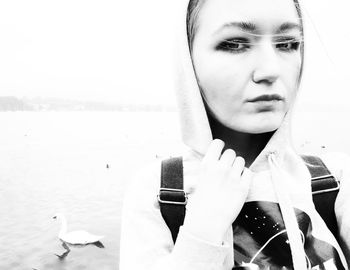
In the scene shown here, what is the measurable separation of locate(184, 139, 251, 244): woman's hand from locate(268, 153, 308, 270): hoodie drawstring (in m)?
0.16

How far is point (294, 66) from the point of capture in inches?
60.8

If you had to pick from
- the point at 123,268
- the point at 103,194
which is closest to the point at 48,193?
the point at 103,194

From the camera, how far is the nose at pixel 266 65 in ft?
4.60

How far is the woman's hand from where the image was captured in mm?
1271

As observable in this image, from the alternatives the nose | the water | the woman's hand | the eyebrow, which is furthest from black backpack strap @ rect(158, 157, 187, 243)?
the water

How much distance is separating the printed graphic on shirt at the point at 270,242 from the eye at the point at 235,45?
1.92 ft

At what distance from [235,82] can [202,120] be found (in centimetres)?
23

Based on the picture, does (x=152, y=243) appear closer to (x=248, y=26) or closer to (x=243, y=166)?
(x=243, y=166)

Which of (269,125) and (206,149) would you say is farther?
(206,149)

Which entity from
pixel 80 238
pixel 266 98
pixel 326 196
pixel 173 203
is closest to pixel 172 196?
pixel 173 203

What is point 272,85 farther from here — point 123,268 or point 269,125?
point 123,268

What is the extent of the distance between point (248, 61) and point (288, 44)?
0.24 meters

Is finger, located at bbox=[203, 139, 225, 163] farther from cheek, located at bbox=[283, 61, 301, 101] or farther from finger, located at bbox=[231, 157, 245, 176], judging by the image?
cheek, located at bbox=[283, 61, 301, 101]

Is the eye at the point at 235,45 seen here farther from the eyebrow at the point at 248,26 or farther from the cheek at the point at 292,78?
the cheek at the point at 292,78
